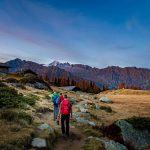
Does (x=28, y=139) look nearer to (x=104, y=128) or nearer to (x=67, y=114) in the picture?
(x=67, y=114)

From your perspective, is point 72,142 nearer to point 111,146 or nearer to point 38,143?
point 111,146

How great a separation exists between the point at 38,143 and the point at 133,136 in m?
9.44

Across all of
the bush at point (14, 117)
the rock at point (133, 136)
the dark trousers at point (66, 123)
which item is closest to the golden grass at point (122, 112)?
the rock at point (133, 136)

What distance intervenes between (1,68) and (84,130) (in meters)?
98.8

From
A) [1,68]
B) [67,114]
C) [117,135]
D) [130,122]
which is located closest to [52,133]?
[67,114]

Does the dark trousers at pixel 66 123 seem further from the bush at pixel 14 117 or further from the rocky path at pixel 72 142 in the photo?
the bush at pixel 14 117

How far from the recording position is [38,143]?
2011 cm

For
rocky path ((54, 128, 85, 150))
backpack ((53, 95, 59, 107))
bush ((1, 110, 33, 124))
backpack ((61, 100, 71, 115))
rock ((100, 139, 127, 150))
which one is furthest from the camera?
backpack ((53, 95, 59, 107))

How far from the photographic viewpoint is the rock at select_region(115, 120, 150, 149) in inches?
989

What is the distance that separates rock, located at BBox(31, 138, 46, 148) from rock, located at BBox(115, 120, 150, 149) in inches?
318

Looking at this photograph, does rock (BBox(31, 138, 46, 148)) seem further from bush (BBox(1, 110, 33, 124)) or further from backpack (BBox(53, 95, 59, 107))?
backpack (BBox(53, 95, 59, 107))

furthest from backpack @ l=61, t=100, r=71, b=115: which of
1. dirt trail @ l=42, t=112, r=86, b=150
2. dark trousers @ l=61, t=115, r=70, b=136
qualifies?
dirt trail @ l=42, t=112, r=86, b=150

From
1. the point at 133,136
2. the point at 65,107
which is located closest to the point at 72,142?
the point at 65,107

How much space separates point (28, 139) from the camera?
19891 mm
